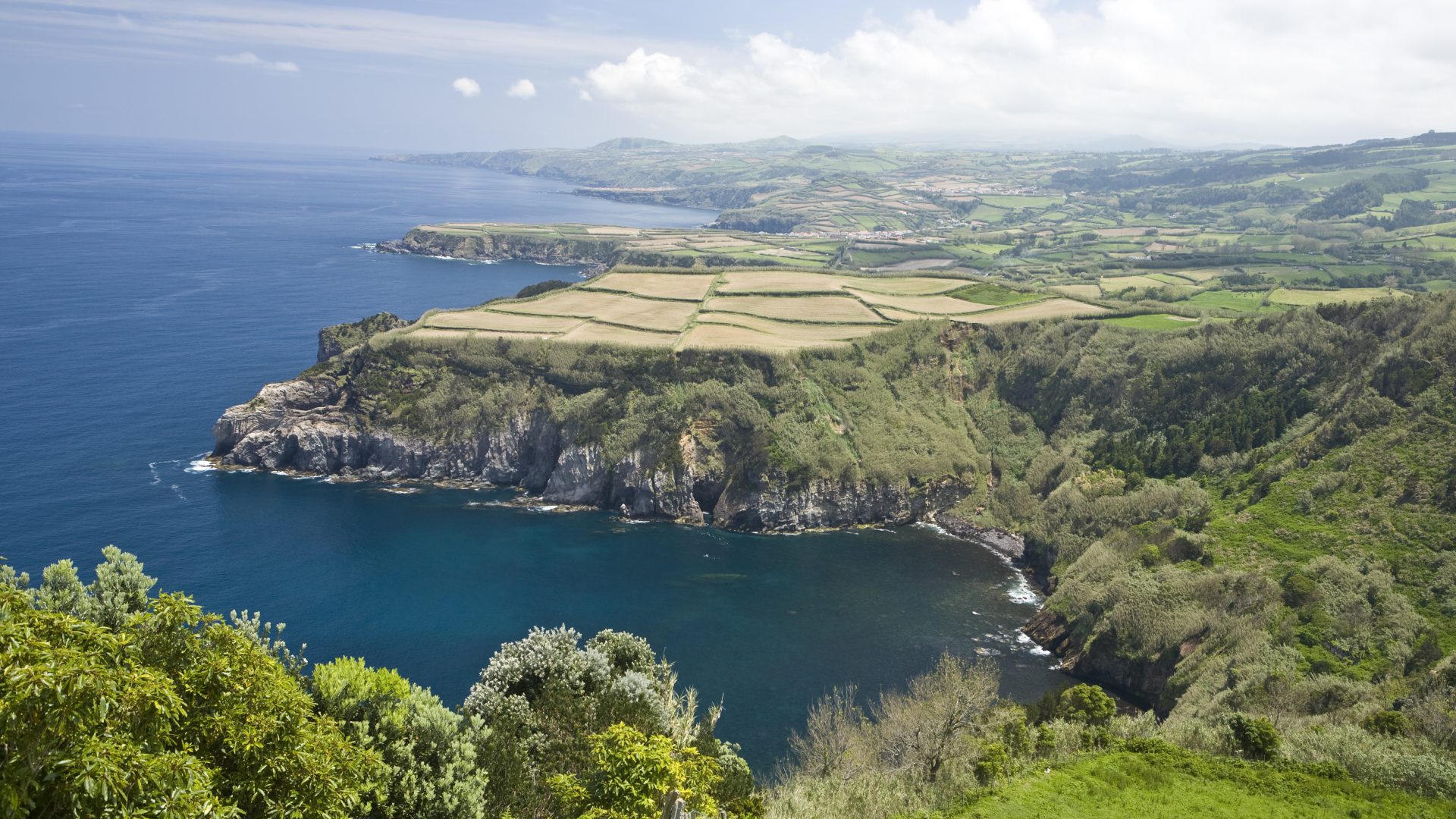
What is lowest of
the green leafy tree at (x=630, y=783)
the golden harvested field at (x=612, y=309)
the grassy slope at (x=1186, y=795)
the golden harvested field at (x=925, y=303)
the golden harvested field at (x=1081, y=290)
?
the grassy slope at (x=1186, y=795)

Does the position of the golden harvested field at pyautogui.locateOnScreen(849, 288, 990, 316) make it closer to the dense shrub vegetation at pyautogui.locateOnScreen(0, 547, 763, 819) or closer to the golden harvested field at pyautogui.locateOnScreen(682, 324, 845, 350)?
the golden harvested field at pyautogui.locateOnScreen(682, 324, 845, 350)

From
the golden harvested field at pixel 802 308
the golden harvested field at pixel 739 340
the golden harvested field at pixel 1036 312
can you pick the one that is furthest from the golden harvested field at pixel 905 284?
the golden harvested field at pixel 739 340

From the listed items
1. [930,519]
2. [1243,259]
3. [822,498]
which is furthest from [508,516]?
[1243,259]

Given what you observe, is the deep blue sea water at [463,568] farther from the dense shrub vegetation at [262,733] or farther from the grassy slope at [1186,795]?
the dense shrub vegetation at [262,733]

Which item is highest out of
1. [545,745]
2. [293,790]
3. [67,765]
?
[67,765]

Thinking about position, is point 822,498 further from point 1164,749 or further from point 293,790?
point 293,790
